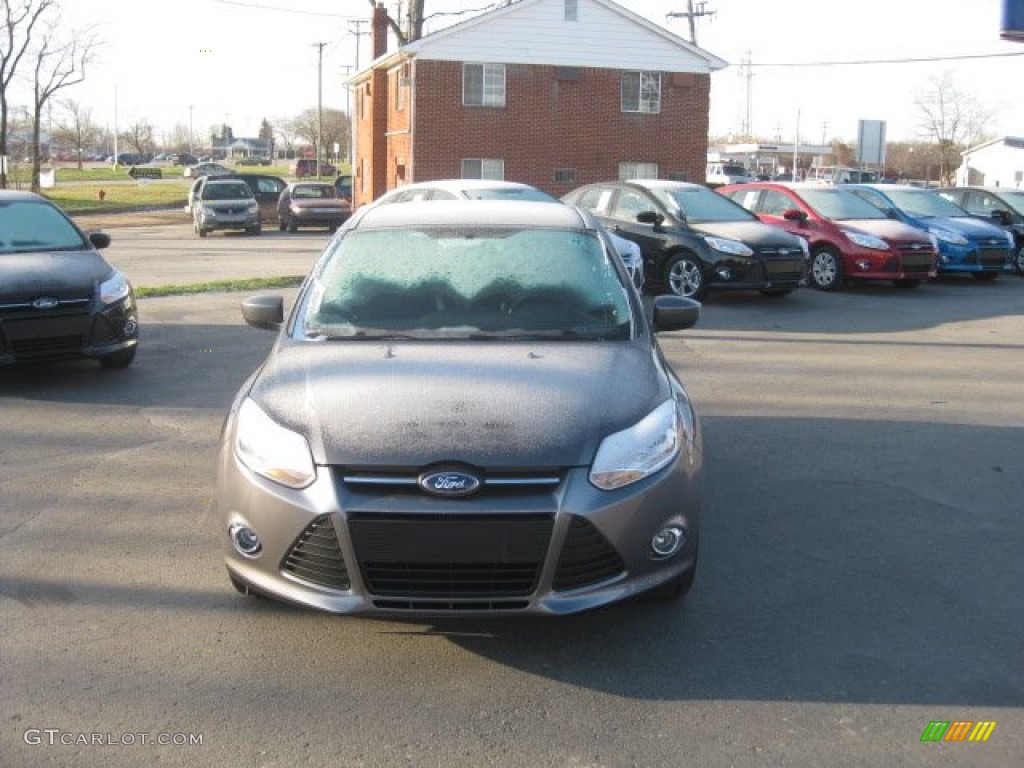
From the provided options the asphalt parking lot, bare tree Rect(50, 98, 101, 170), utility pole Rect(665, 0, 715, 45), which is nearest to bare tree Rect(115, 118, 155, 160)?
bare tree Rect(50, 98, 101, 170)

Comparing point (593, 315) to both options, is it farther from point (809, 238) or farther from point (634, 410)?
point (809, 238)

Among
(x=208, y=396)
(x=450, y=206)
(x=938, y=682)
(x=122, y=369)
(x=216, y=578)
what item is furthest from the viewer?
(x=122, y=369)

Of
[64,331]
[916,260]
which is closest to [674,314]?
[64,331]

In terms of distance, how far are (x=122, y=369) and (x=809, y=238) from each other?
10.7 m

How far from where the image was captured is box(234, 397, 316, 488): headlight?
3895mm

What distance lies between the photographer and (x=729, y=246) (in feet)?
47.0

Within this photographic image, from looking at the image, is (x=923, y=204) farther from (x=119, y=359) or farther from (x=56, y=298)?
(x=56, y=298)

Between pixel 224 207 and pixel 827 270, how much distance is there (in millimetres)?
19488

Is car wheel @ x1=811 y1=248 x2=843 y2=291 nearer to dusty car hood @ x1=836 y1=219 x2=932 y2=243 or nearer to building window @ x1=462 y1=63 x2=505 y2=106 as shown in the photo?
dusty car hood @ x1=836 y1=219 x2=932 y2=243

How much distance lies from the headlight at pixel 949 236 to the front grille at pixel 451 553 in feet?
52.2

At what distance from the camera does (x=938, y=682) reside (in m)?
3.91

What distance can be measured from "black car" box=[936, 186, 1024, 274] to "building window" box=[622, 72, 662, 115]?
45.6 feet

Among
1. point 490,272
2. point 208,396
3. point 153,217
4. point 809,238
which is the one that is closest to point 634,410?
point 490,272

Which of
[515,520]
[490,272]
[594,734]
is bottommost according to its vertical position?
[594,734]
